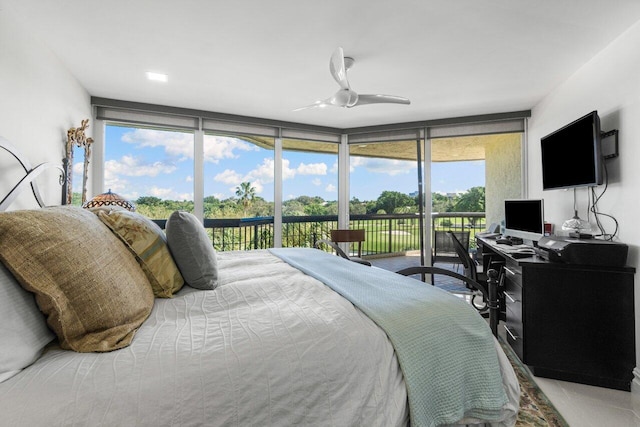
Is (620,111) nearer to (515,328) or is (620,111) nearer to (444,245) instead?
(515,328)

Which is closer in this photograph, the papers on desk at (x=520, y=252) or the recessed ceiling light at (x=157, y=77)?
the papers on desk at (x=520, y=252)

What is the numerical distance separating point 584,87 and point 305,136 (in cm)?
309

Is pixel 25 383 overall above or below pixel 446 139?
below

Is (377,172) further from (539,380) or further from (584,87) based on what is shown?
(539,380)

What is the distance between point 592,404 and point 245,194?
3.94m

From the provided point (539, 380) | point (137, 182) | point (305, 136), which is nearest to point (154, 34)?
point (137, 182)

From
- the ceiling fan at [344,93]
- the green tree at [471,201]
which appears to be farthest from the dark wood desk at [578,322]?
the green tree at [471,201]

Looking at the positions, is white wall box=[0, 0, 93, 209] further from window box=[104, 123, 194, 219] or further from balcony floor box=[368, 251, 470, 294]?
balcony floor box=[368, 251, 470, 294]

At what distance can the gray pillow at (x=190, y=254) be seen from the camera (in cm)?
148

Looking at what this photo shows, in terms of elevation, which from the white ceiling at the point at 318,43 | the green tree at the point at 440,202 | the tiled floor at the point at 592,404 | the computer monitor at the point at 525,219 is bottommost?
the tiled floor at the point at 592,404

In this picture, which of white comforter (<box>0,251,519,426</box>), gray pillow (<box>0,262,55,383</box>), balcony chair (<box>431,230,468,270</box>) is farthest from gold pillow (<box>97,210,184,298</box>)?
balcony chair (<box>431,230,468,270</box>)

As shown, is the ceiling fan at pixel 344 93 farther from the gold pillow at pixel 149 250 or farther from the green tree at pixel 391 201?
the green tree at pixel 391 201

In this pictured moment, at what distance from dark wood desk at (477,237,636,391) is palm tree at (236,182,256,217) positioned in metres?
3.30

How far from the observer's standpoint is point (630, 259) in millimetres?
2078
